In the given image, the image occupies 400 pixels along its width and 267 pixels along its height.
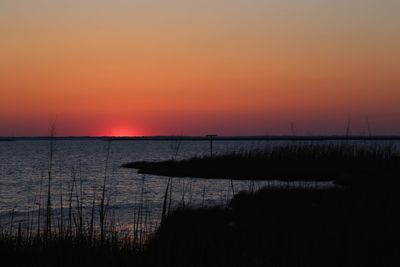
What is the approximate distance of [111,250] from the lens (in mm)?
8406

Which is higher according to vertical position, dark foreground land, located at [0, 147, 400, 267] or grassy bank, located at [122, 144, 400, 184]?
grassy bank, located at [122, 144, 400, 184]

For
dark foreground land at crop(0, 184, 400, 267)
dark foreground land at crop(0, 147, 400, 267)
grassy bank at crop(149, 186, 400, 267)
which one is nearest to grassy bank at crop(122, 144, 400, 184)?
grassy bank at crop(149, 186, 400, 267)

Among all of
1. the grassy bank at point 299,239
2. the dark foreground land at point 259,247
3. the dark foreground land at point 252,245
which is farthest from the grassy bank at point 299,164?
the dark foreground land at point 259,247

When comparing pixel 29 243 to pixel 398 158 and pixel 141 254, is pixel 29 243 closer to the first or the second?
pixel 141 254

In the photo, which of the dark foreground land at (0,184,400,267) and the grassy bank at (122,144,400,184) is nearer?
the dark foreground land at (0,184,400,267)

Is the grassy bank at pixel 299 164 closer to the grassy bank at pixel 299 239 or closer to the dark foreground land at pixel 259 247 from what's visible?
the grassy bank at pixel 299 239

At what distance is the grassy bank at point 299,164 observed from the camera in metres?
35.1

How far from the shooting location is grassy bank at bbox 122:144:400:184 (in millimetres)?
35113

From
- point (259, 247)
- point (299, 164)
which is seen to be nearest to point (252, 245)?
point (259, 247)

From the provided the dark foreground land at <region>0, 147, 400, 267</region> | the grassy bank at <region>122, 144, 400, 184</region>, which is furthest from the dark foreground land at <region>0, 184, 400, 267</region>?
the grassy bank at <region>122, 144, 400, 184</region>

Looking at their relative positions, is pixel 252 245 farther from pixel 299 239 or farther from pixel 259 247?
pixel 299 239

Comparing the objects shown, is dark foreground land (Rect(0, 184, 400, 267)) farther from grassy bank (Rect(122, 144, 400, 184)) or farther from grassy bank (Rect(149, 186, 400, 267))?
grassy bank (Rect(122, 144, 400, 184))

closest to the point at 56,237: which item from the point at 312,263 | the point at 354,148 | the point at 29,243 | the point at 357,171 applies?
the point at 29,243

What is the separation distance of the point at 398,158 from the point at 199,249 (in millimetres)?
29687
